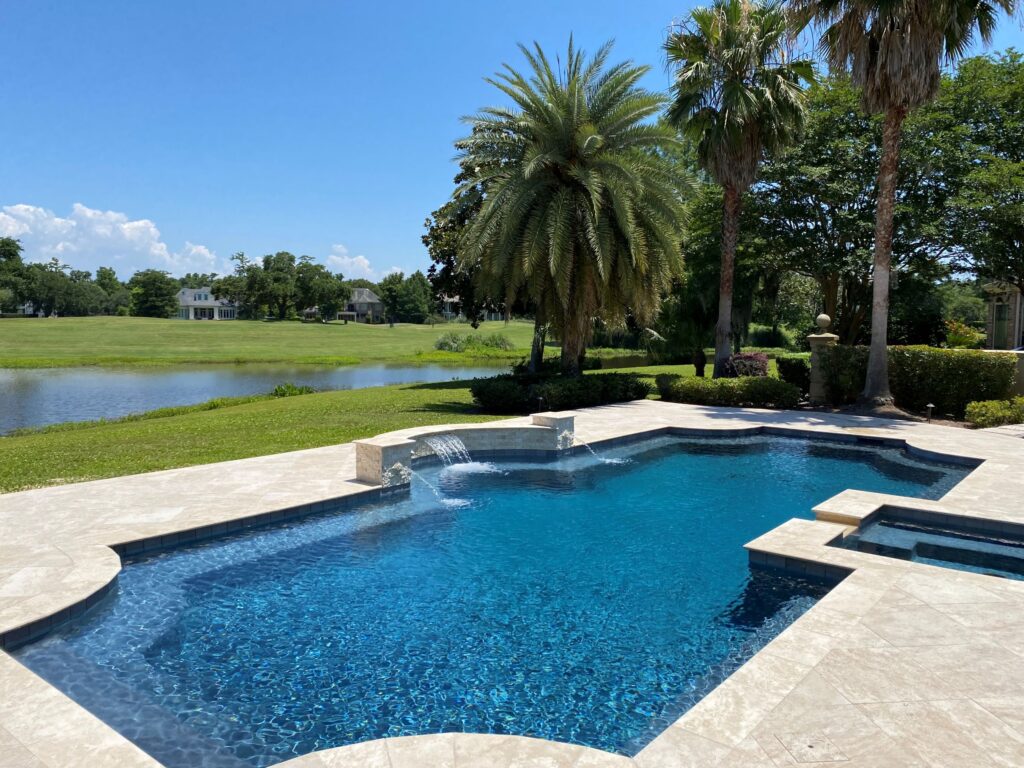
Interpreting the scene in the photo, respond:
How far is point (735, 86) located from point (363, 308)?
110 metres

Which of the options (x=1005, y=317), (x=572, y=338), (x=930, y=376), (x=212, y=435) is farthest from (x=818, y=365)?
(x=1005, y=317)

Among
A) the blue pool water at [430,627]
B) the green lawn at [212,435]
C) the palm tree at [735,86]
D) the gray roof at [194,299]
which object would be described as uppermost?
the palm tree at [735,86]

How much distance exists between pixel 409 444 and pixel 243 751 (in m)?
6.53

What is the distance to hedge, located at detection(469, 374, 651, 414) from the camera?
18.3m

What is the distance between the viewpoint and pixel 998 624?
544cm

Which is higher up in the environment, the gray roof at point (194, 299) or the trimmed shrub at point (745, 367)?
the gray roof at point (194, 299)

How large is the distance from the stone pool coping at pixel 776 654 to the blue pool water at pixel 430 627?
413mm

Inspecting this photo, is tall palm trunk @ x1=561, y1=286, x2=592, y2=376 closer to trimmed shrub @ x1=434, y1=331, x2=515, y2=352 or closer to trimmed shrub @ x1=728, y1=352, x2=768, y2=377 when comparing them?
trimmed shrub @ x1=728, y1=352, x2=768, y2=377

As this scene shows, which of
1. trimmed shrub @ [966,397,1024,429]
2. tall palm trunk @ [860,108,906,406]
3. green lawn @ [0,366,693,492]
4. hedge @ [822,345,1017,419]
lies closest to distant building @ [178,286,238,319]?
green lawn @ [0,366,693,492]

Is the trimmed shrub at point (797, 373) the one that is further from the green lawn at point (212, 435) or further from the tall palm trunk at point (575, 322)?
the green lawn at point (212, 435)

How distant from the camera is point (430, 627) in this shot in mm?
5980

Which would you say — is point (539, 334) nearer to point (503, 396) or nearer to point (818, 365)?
point (503, 396)

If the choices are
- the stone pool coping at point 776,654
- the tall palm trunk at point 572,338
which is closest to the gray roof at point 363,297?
the tall palm trunk at point 572,338

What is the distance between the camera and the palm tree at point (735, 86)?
63.2 feet
